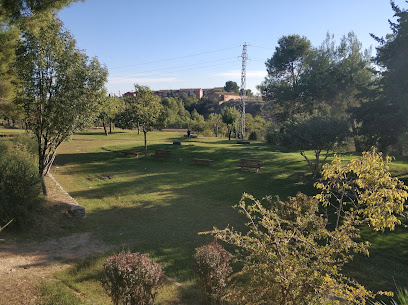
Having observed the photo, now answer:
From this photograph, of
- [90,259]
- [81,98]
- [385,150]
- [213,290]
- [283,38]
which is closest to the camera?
[213,290]

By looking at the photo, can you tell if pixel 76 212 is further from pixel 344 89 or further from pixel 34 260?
pixel 344 89

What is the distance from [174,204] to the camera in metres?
11.7

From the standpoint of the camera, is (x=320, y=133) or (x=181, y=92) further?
(x=181, y=92)

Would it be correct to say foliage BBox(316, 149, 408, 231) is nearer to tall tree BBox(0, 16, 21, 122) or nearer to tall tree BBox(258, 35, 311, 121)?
tall tree BBox(0, 16, 21, 122)

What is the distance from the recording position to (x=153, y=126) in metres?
22.8

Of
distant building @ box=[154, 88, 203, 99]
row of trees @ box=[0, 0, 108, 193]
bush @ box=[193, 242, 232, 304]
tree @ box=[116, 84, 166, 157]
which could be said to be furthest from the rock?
distant building @ box=[154, 88, 203, 99]

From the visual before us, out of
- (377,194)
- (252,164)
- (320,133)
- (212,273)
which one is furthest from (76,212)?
(320,133)

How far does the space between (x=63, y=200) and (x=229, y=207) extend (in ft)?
21.3

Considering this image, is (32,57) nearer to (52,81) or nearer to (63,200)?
(52,81)

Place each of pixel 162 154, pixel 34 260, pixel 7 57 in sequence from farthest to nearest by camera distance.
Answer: pixel 162 154, pixel 7 57, pixel 34 260

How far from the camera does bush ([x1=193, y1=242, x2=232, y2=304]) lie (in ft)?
15.8

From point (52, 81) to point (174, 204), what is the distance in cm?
674

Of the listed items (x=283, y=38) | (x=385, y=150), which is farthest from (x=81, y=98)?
(x=283, y=38)

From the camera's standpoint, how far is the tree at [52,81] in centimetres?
1021
